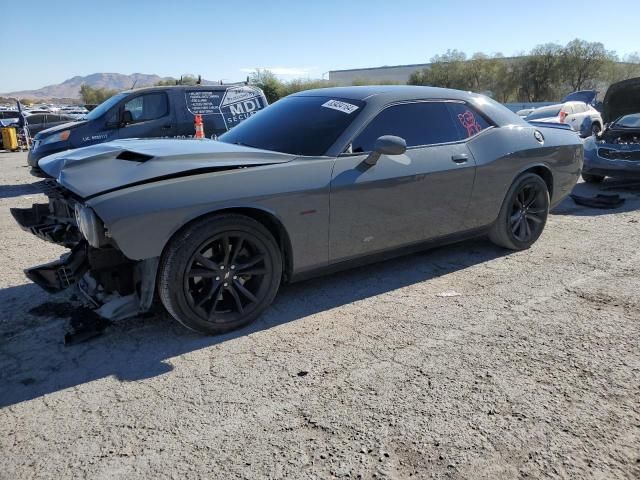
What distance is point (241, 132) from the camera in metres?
4.28

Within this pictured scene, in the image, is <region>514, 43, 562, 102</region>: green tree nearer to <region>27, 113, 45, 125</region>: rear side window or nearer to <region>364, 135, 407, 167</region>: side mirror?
<region>27, 113, 45, 125</region>: rear side window

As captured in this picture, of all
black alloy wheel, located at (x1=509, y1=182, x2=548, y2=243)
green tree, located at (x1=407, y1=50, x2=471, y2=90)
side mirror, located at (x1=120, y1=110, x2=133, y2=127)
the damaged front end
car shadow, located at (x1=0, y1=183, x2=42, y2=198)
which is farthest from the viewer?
green tree, located at (x1=407, y1=50, x2=471, y2=90)

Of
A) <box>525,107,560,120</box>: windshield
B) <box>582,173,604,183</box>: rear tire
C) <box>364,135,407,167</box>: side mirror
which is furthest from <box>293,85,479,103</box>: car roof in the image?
<box>525,107,560,120</box>: windshield

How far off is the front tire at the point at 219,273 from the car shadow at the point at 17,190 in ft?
22.3

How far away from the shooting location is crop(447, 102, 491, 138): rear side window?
4469mm

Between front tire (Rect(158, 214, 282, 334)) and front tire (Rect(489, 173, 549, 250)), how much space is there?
250cm

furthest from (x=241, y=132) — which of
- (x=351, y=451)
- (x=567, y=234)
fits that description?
(x=567, y=234)

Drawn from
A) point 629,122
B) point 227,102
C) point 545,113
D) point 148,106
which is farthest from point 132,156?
point 545,113

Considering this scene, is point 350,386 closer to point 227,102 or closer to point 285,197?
point 285,197

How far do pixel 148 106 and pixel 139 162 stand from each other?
692 centimetres

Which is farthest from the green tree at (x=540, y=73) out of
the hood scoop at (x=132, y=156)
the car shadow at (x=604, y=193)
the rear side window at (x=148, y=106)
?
the hood scoop at (x=132, y=156)

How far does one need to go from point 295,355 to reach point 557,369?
5.01ft

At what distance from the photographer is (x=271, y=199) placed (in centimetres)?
329

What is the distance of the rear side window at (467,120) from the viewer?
176 inches
